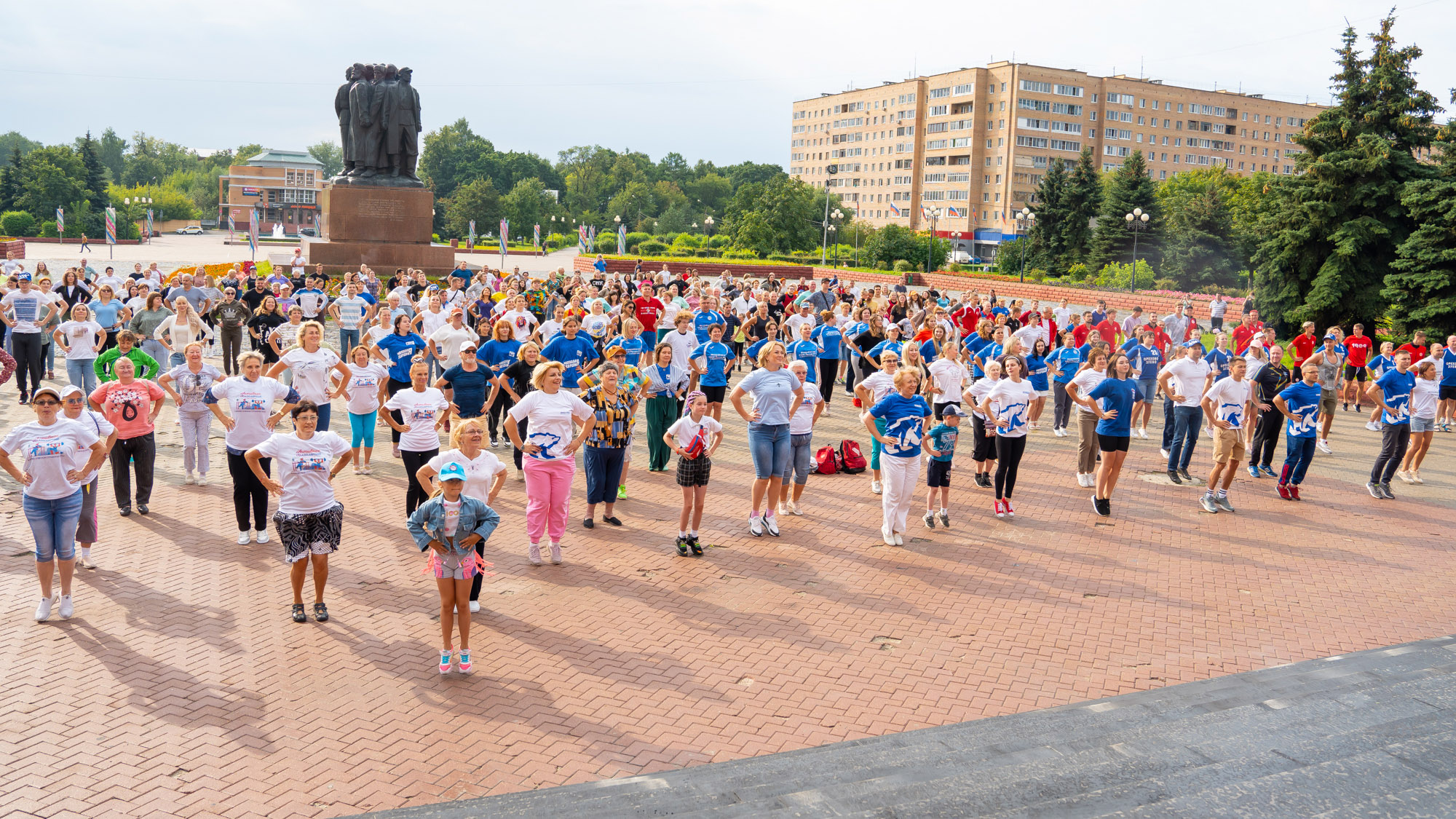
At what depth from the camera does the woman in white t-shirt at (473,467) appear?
721cm

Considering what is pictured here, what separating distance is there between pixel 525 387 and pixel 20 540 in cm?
496

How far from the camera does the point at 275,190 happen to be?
13712cm

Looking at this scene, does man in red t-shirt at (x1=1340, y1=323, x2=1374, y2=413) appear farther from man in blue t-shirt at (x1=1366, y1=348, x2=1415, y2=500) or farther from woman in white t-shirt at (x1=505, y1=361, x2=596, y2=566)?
woman in white t-shirt at (x1=505, y1=361, x2=596, y2=566)

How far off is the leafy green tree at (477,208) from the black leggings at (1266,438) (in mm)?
88111

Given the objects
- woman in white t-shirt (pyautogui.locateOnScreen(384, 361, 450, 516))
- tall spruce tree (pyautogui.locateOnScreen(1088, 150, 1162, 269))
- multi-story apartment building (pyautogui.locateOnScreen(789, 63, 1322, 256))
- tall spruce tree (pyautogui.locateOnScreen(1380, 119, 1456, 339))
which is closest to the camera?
woman in white t-shirt (pyautogui.locateOnScreen(384, 361, 450, 516))

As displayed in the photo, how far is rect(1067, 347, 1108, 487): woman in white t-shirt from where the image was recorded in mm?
11531

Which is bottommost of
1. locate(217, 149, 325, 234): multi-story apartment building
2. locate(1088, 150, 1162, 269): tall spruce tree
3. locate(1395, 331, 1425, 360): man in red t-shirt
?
locate(1395, 331, 1425, 360): man in red t-shirt

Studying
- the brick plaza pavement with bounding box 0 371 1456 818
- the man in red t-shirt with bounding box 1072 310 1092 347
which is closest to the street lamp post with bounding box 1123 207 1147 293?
the man in red t-shirt with bounding box 1072 310 1092 347

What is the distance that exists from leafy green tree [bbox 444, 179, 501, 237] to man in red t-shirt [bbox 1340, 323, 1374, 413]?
273ft

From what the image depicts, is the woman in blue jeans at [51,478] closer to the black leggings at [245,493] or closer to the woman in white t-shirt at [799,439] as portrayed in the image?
the black leggings at [245,493]

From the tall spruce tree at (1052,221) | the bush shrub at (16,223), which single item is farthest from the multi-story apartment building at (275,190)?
the tall spruce tree at (1052,221)

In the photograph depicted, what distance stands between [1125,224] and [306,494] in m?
54.2

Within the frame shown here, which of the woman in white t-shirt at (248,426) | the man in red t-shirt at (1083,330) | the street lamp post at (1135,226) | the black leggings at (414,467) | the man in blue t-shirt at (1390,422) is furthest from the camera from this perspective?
the street lamp post at (1135,226)

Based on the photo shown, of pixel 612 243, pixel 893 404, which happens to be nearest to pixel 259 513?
pixel 893 404
